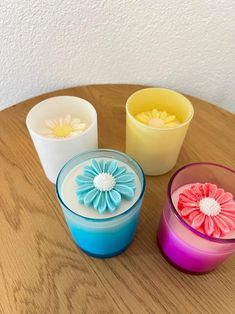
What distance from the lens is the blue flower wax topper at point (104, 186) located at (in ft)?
1.22

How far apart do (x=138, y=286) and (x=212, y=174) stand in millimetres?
177

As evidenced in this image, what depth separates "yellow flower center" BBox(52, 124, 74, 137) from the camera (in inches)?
18.9

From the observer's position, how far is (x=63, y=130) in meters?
0.49

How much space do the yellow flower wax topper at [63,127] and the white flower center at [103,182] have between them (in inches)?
4.5

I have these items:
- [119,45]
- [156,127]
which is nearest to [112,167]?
[156,127]

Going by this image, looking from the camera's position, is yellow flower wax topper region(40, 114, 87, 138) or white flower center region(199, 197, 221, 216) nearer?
white flower center region(199, 197, 221, 216)

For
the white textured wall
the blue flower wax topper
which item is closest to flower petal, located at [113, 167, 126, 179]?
the blue flower wax topper

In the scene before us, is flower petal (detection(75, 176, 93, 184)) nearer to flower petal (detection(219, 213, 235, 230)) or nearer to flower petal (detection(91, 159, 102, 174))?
flower petal (detection(91, 159, 102, 174))

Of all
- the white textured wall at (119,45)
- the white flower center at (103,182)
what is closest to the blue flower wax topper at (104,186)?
the white flower center at (103,182)

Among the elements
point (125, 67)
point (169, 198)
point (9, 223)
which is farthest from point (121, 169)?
point (125, 67)

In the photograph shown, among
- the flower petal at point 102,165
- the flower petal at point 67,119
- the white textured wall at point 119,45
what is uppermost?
the white textured wall at point 119,45

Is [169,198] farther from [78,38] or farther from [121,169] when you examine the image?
[78,38]

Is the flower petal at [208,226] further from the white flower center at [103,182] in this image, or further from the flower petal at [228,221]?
the white flower center at [103,182]

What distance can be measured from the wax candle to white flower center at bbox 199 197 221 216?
0.60 feet
